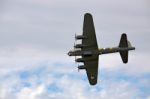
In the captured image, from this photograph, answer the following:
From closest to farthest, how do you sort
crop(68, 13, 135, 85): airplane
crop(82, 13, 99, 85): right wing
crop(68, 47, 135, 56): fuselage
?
crop(82, 13, 99, 85): right wing < crop(68, 13, 135, 85): airplane < crop(68, 47, 135, 56): fuselage

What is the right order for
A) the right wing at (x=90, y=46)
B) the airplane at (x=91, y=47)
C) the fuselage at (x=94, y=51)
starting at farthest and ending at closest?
the fuselage at (x=94, y=51), the airplane at (x=91, y=47), the right wing at (x=90, y=46)

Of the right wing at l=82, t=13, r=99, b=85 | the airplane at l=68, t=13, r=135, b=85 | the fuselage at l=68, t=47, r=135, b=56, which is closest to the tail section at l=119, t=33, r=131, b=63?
the airplane at l=68, t=13, r=135, b=85

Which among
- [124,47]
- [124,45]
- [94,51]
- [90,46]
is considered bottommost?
[94,51]

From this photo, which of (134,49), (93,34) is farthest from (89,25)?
(134,49)

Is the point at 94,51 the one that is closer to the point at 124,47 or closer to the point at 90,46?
the point at 90,46

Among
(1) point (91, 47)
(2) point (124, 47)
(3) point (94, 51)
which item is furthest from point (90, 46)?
(2) point (124, 47)

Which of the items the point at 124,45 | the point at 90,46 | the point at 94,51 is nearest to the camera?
the point at 124,45

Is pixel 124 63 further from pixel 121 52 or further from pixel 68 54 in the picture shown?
pixel 68 54

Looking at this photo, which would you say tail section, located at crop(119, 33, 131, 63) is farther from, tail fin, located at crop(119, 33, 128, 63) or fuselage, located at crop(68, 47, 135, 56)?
fuselage, located at crop(68, 47, 135, 56)

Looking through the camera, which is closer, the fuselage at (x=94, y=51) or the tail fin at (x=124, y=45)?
the tail fin at (x=124, y=45)

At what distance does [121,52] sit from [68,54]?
1016 centimetres

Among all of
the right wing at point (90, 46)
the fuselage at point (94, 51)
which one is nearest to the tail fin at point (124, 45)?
the fuselage at point (94, 51)

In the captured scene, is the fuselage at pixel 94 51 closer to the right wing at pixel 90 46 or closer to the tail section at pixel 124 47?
the right wing at pixel 90 46

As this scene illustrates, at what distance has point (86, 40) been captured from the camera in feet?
410
